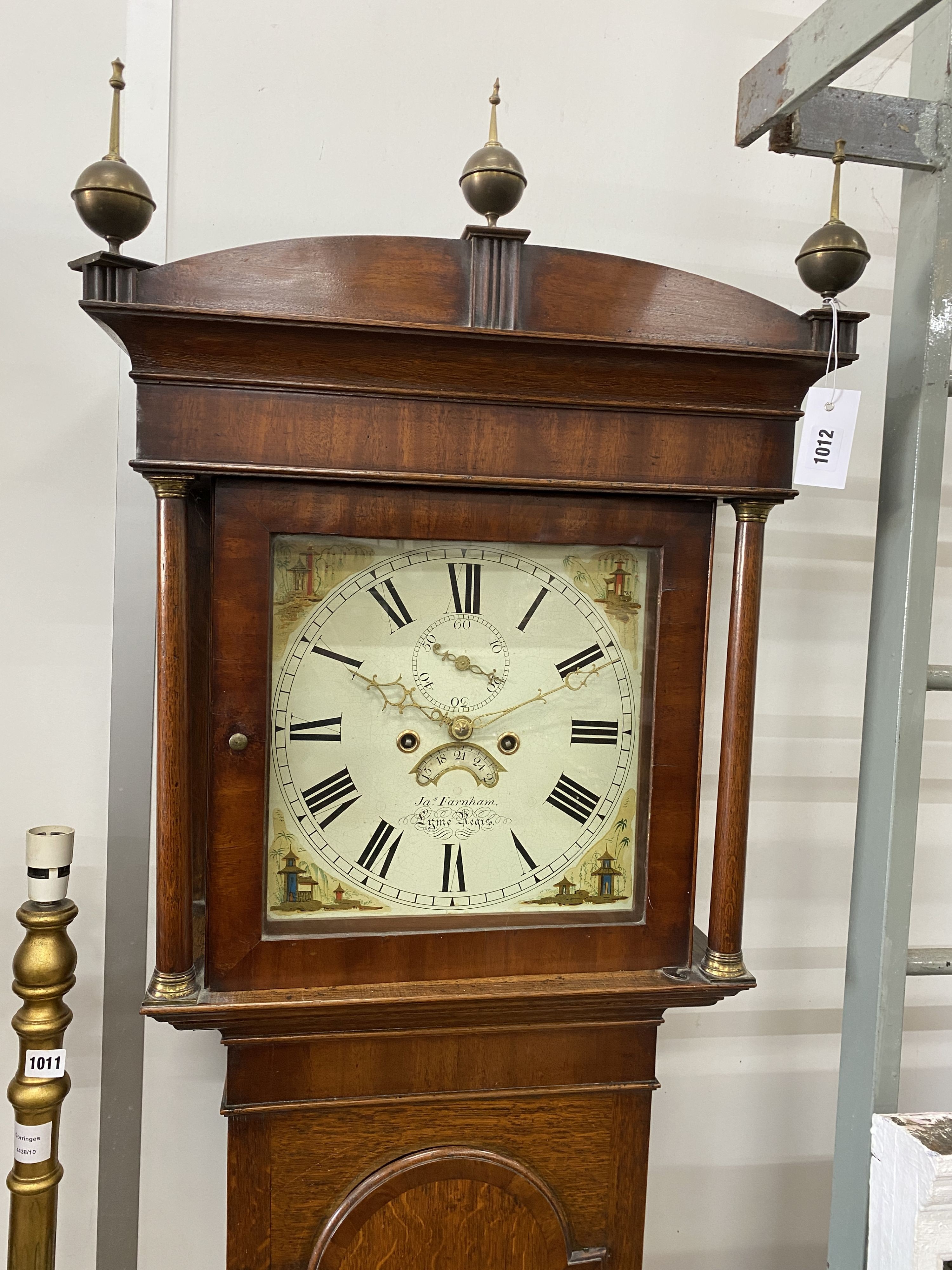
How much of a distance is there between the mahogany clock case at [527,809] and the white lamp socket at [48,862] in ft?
0.81

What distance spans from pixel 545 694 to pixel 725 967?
35 cm

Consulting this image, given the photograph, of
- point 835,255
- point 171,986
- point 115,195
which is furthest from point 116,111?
point 171,986

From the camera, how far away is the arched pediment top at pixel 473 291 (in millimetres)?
823

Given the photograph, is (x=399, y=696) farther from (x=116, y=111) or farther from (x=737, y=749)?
(x=116, y=111)

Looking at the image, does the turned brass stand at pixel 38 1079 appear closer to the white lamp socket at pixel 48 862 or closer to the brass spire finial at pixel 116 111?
the white lamp socket at pixel 48 862

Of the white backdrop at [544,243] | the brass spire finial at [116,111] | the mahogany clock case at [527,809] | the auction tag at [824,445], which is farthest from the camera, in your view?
the white backdrop at [544,243]

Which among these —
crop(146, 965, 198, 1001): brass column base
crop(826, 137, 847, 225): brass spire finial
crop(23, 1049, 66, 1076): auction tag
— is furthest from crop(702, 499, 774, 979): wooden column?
crop(23, 1049, 66, 1076): auction tag

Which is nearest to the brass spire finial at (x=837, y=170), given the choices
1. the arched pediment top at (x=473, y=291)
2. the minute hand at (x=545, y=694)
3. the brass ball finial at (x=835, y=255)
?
the brass ball finial at (x=835, y=255)

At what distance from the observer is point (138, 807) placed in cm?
117

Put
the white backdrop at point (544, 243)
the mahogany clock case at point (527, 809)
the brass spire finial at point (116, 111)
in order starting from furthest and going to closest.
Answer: the white backdrop at point (544, 243)
the mahogany clock case at point (527, 809)
the brass spire finial at point (116, 111)

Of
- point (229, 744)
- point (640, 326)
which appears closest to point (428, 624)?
point (229, 744)

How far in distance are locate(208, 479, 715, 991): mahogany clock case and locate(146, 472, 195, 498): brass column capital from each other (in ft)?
0.11

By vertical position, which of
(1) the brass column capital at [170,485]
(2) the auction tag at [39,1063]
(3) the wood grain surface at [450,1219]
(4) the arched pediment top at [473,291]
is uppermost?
(4) the arched pediment top at [473,291]

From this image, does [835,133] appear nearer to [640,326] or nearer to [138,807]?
[640,326]
